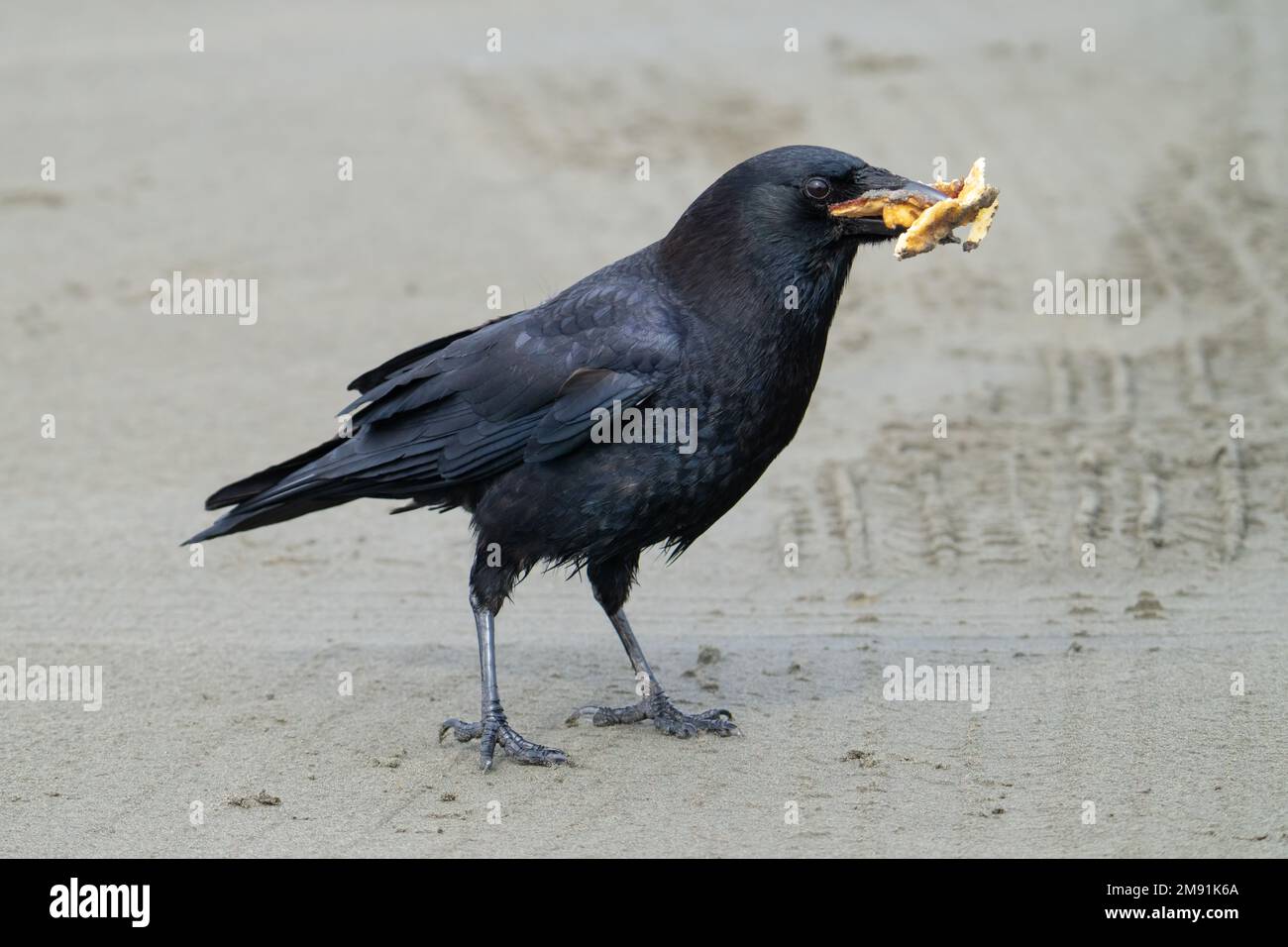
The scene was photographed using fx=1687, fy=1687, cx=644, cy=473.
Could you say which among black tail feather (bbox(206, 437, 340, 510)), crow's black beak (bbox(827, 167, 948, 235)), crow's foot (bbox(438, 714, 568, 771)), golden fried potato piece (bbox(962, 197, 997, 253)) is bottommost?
crow's foot (bbox(438, 714, 568, 771))

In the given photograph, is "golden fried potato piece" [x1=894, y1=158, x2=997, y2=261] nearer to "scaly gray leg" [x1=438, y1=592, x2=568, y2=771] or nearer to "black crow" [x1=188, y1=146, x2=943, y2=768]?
"black crow" [x1=188, y1=146, x2=943, y2=768]

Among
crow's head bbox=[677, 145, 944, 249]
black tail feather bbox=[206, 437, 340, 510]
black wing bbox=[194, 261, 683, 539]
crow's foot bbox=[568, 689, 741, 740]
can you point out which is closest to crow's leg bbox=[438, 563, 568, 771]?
crow's foot bbox=[568, 689, 741, 740]

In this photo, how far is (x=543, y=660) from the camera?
756 centimetres

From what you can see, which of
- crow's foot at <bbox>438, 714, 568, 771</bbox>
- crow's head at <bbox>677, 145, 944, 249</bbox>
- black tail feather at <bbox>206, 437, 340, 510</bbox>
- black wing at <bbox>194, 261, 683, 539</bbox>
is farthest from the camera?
black tail feather at <bbox>206, 437, 340, 510</bbox>

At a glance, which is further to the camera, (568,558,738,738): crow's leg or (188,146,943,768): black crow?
(568,558,738,738): crow's leg

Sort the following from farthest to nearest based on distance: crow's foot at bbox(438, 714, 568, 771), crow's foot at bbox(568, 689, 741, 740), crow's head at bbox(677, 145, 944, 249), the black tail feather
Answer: the black tail feather → crow's foot at bbox(568, 689, 741, 740) → crow's foot at bbox(438, 714, 568, 771) → crow's head at bbox(677, 145, 944, 249)

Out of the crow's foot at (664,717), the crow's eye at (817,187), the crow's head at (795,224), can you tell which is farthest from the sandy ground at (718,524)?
the crow's eye at (817,187)

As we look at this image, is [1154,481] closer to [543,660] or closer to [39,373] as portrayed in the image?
[543,660]

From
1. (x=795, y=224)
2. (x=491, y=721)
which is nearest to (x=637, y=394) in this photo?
(x=795, y=224)

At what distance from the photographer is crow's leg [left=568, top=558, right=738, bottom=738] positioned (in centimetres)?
666

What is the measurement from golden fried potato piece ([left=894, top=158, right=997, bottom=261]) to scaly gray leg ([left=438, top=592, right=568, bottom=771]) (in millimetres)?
2098

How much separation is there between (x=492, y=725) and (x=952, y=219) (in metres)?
2.52

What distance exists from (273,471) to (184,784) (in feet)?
4.41

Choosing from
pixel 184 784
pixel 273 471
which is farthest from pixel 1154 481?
pixel 184 784
